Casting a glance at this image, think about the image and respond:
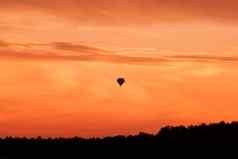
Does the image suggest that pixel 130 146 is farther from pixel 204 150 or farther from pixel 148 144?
pixel 204 150

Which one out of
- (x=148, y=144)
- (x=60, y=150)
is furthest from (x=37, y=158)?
(x=148, y=144)

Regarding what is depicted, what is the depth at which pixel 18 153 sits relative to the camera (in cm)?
10650

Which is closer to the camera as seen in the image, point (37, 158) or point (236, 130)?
point (236, 130)

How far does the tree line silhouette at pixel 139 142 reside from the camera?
92875 mm

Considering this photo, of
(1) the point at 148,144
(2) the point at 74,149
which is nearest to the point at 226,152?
(1) the point at 148,144

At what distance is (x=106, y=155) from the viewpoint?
97.4m

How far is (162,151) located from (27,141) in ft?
73.2

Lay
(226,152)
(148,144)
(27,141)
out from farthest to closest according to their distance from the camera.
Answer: (27,141) < (148,144) < (226,152)

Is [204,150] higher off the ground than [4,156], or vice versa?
[4,156]

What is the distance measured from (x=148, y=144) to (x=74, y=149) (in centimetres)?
879

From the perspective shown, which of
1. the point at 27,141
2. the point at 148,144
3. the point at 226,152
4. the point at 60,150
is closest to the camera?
the point at 226,152

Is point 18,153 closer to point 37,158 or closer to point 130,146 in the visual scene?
point 37,158

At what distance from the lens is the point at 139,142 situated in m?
98.9

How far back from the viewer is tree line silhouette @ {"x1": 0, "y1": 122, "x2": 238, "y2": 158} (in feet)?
305
